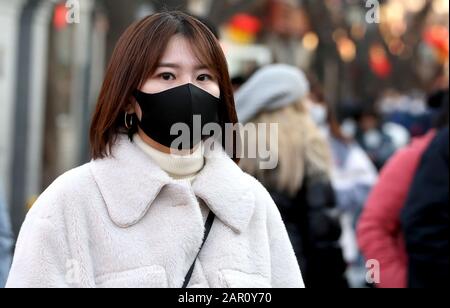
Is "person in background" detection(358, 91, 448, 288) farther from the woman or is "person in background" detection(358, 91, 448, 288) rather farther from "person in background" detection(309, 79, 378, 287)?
"person in background" detection(309, 79, 378, 287)

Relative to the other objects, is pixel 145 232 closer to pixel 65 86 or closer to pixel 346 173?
pixel 346 173

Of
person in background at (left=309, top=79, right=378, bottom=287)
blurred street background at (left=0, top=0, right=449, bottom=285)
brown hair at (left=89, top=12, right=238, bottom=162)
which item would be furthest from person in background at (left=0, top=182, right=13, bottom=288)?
blurred street background at (left=0, top=0, right=449, bottom=285)

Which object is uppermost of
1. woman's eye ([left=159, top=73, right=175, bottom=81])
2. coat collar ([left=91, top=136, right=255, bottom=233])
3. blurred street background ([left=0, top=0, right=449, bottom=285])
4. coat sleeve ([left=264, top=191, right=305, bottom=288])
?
blurred street background ([left=0, top=0, right=449, bottom=285])

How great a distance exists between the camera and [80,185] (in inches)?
106

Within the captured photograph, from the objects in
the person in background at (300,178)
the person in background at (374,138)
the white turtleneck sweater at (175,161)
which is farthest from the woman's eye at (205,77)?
the person in background at (374,138)

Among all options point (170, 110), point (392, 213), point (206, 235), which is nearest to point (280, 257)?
point (206, 235)

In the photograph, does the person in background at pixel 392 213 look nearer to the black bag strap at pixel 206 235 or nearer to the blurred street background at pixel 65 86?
the black bag strap at pixel 206 235

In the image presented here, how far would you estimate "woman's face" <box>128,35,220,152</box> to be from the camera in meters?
2.78

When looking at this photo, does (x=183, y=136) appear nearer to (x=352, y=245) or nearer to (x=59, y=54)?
(x=352, y=245)

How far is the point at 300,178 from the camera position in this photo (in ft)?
15.8

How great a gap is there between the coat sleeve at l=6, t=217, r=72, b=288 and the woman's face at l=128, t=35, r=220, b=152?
40cm

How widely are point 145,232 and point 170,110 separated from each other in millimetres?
343

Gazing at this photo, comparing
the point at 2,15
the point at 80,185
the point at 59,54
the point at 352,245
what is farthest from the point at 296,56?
the point at 80,185
